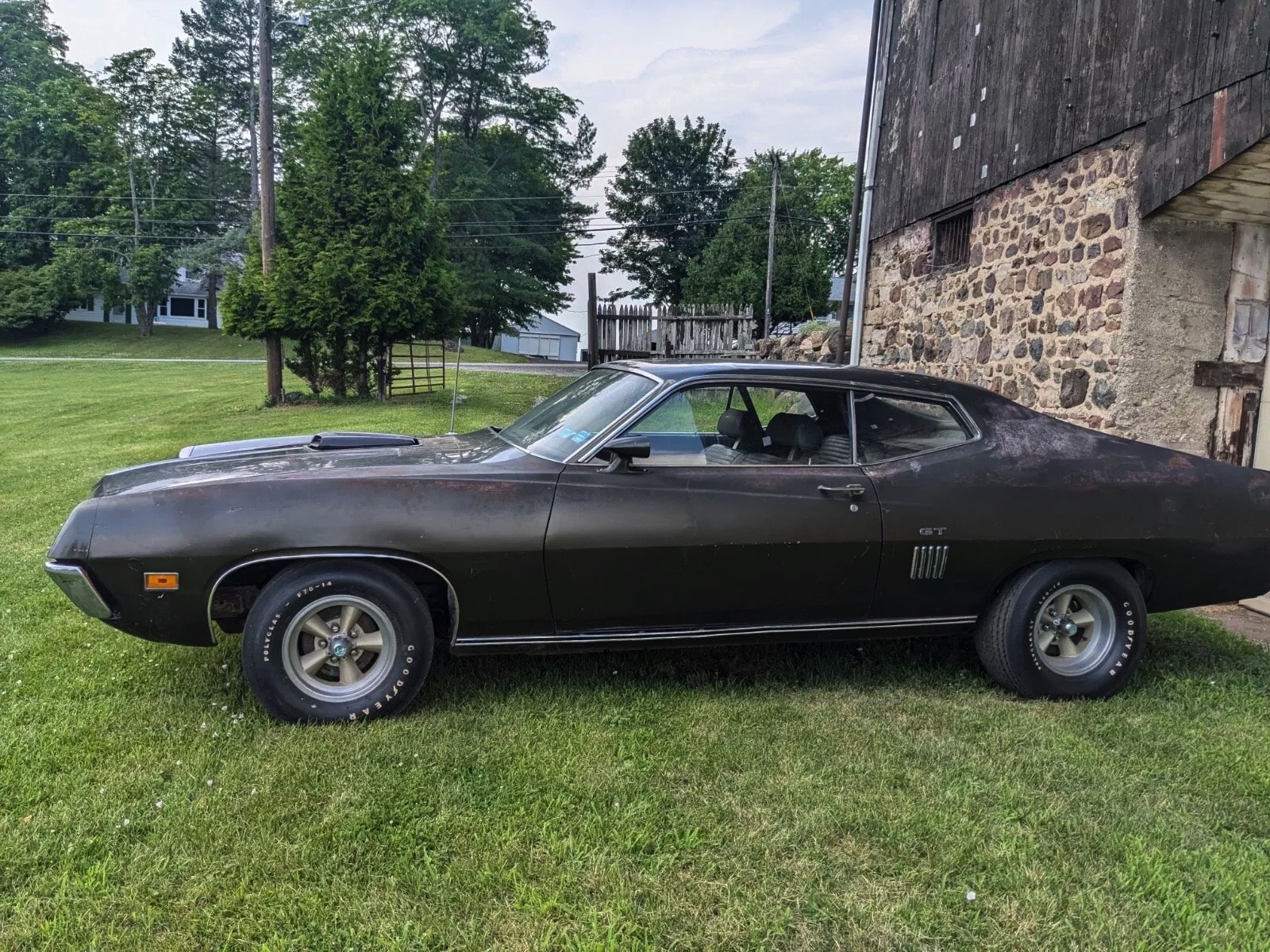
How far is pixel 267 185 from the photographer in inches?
670

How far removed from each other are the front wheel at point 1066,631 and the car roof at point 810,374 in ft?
2.80

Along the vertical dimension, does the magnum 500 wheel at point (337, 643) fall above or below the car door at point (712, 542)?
below

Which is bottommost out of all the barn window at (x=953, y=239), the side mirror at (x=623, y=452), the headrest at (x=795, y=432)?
the side mirror at (x=623, y=452)

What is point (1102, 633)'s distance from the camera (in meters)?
3.97

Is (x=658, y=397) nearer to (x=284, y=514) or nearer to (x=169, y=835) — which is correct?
(x=284, y=514)

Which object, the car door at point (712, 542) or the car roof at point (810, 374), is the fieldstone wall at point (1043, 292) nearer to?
the car roof at point (810, 374)

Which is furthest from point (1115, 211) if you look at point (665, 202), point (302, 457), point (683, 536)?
point (665, 202)

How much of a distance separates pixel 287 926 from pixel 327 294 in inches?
598

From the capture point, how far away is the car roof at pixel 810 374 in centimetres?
393

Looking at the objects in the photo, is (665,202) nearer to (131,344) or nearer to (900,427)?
(131,344)

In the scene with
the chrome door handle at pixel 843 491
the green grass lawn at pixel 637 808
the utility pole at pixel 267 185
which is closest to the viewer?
the green grass lawn at pixel 637 808

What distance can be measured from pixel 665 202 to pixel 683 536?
1884 inches

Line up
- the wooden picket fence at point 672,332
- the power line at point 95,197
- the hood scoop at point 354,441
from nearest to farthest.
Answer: the hood scoop at point 354,441 → the wooden picket fence at point 672,332 → the power line at point 95,197

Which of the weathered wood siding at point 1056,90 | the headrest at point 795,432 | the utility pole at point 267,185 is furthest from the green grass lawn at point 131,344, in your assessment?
the headrest at point 795,432
